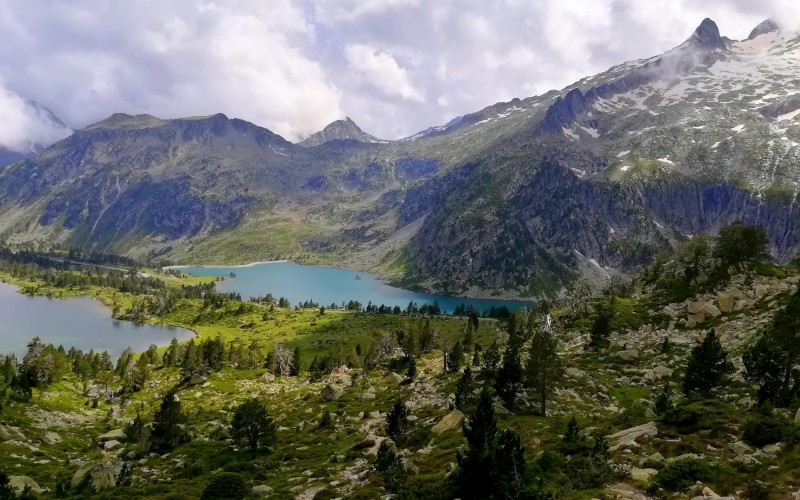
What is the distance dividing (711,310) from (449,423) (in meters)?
64.1

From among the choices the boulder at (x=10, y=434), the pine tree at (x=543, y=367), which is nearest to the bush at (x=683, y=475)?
the pine tree at (x=543, y=367)

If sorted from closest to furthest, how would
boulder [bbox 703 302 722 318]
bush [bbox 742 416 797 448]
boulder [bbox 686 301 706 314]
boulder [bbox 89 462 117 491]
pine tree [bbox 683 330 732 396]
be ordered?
bush [bbox 742 416 797 448]
boulder [bbox 89 462 117 491]
pine tree [bbox 683 330 732 396]
boulder [bbox 703 302 722 318]
boulder [bbox 686 301 706 314]

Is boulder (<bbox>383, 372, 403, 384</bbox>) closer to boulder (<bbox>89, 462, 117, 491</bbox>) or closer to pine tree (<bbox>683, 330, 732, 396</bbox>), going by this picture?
pine tree (<bbox>683, 330, 732, 396</bbox>)

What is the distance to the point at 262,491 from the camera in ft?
128

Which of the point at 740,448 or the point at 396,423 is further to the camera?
the point at 396,423

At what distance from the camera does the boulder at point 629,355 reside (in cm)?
8169

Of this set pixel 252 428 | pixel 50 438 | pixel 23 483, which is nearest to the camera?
pixel 23 483

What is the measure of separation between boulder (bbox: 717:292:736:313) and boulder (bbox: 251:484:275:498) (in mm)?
85904

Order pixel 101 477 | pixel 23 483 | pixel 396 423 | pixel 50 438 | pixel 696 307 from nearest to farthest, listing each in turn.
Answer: pixel 23 483 → pixel 101 477 → pixel 396 423 → pixel 50 438 → pixel 696 307

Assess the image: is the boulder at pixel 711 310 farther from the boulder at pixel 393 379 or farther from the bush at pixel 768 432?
the bush at pixel 768 432

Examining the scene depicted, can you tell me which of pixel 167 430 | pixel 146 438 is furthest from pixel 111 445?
pixel 167 430

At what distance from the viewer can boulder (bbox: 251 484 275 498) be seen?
125 ft

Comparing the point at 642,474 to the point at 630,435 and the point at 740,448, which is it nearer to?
the point at 740,448

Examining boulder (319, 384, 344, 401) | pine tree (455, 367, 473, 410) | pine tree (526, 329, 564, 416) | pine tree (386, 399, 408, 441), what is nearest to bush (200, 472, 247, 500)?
pine tree (386, 399, 408, 441)
